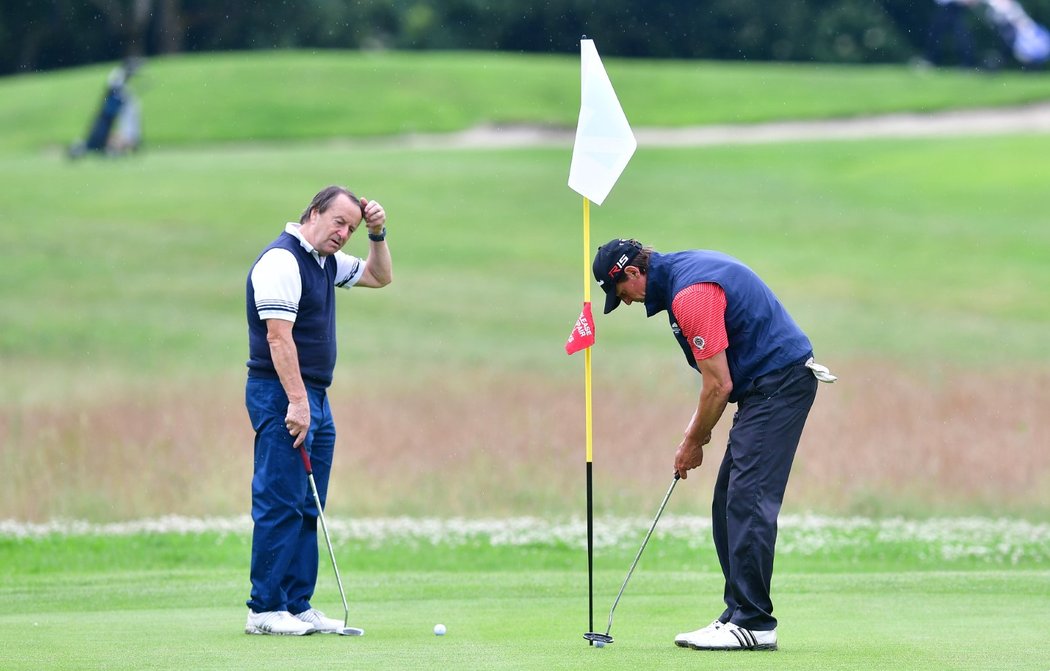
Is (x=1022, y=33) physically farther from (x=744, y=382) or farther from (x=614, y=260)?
(x=614, y=260)

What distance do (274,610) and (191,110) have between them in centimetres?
3245

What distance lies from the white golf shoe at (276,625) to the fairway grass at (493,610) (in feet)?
0.30

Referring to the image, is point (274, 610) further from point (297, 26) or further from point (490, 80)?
point (297, 26)

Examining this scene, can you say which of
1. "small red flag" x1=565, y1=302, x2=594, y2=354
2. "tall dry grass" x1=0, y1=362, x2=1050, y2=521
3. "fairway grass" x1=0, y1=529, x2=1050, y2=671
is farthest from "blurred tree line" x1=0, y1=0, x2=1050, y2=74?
"small red flag" x1=565, y1=302, x2=594, y2=354

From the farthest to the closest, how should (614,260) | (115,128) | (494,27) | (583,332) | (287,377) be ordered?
(494,27), (115,128), (583,332), (287,377), (614,260)

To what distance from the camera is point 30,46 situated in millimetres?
58188

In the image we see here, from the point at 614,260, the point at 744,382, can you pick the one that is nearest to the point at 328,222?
the point at 614,260

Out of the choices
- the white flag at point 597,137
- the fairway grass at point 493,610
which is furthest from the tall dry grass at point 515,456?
the white flag at point 597,137

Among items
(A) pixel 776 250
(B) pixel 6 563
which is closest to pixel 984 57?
(A) pixel 776 250

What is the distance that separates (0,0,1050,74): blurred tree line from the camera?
56781 millimetres

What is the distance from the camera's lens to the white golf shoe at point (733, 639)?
21.1ft

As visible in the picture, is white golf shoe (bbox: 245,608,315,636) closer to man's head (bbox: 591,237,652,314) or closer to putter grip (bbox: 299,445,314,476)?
putter grip (bbox: 299,445,314,476)

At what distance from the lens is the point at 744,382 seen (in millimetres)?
6684

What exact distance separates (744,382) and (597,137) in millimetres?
1304
